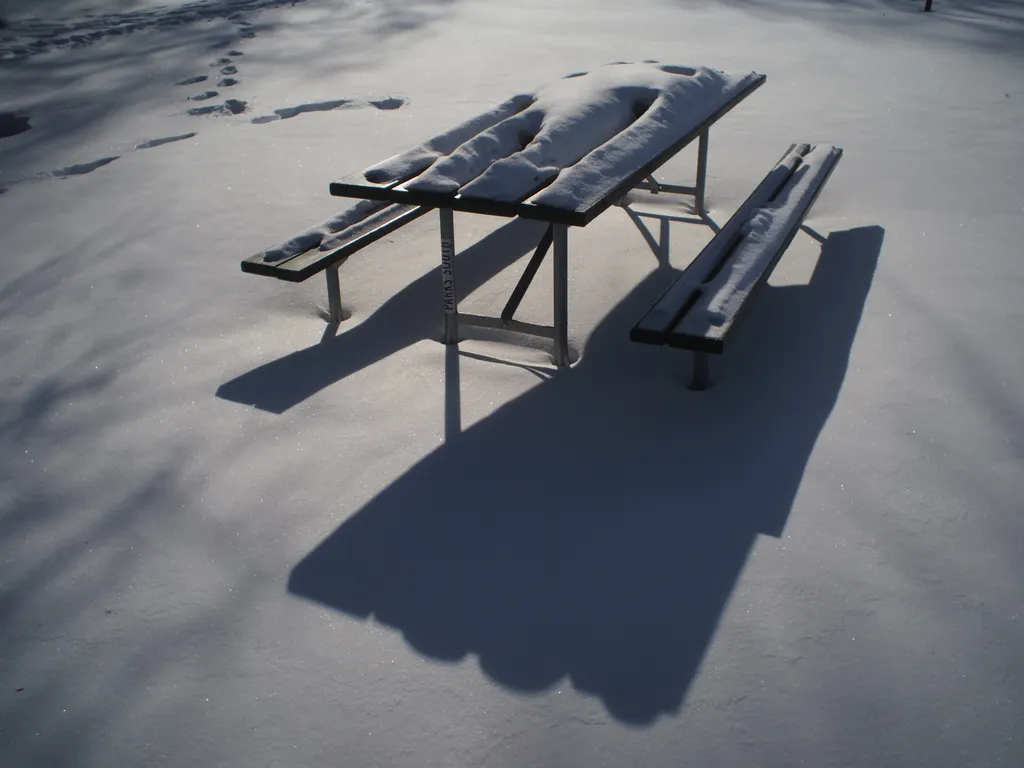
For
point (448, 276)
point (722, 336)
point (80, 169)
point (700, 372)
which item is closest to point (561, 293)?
point (448, 276)

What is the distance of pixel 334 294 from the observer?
153 inches

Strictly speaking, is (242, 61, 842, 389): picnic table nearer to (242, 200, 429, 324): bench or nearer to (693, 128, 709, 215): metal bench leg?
(242, 200, 429, 324): bench

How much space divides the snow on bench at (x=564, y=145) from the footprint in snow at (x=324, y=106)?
2731mm

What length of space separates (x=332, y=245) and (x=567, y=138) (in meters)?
0.97

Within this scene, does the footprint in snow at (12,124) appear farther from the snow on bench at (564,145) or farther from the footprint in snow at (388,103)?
the snow on bench at (564,145)

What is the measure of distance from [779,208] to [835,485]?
1.59m

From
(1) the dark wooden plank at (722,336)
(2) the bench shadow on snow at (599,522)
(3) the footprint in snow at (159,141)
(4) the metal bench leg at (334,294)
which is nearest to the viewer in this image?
(2) the bench shadow on snow at (599,522)

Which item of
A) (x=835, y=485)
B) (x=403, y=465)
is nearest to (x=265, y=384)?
(x=403, y=465)

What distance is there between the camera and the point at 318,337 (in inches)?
151

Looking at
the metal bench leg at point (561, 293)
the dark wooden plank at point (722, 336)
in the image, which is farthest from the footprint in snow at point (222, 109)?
the dark wooden plank at point (722, 336)

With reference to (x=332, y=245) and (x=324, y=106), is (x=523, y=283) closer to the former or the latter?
(x=332, y=245)

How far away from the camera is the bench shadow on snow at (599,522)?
91.9 inches

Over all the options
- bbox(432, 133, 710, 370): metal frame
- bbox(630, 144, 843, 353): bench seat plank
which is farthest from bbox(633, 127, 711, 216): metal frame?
bbox(432, 133, 710, 370): metal frame

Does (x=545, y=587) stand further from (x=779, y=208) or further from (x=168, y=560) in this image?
(x=779, y=208)
